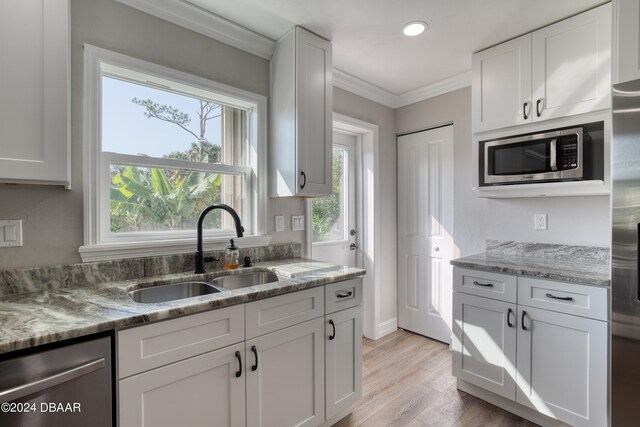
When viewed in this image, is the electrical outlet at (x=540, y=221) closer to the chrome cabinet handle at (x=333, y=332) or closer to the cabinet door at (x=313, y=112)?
the cabinet door at (x=313, y=112)

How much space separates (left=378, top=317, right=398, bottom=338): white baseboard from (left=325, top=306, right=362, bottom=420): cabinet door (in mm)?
1263

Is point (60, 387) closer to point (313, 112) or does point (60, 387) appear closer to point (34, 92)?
point (34, 92)

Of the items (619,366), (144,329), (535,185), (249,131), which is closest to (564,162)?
(535,185)

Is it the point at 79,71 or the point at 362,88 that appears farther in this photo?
the point at 362,88

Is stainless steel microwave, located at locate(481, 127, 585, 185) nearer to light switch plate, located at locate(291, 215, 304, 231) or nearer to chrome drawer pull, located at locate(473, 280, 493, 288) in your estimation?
chrome drawer pull, located at locate(473, 280, 493, 288)

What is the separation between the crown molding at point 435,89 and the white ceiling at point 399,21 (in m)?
0.22

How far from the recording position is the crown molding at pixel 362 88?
9.06 feet

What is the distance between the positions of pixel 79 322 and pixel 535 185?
2.47 m

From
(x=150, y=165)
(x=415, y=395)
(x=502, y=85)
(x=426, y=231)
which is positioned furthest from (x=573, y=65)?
(x=150, y=165)

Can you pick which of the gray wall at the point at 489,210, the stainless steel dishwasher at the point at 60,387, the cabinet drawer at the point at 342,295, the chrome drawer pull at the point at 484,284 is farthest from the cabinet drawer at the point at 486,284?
the stainless steel dishwasher at the point at 60,387

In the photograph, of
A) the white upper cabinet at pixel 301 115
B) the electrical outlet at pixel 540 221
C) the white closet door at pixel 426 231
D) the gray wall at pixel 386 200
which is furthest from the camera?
the gray wall at pixel 386 200

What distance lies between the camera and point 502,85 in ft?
7.30

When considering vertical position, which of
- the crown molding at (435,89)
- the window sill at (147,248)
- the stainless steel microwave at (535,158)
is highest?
the crown molding at (435,89)

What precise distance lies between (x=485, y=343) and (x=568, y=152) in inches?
51.3
